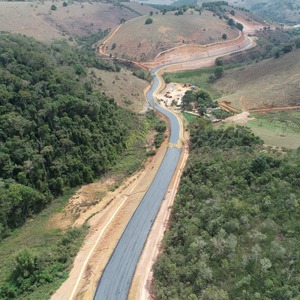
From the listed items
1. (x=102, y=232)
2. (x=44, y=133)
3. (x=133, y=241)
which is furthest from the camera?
(x=44, y=133)

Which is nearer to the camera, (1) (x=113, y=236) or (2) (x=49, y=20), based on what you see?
(1) (x=113, y=236)

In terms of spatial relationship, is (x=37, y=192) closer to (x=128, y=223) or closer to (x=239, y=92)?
(x=128, y=223)

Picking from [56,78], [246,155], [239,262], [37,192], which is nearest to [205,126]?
[246,155]

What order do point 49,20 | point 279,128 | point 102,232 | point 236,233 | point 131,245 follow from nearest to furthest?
point 236,233 → point 131,245 → point 102,232 → point 279,128 → point 49,20

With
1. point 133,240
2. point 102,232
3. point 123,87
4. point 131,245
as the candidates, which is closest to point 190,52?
point 123,87

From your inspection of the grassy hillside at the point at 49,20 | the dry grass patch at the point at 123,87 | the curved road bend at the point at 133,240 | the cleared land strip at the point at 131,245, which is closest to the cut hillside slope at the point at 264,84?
the dry grass patch at the point at 123,87

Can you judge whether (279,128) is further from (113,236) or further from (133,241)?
(113,236)

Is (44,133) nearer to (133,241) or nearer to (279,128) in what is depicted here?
(133,241)

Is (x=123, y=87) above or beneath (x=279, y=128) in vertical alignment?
above

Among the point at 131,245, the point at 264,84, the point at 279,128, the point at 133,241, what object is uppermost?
the point at 264,84
